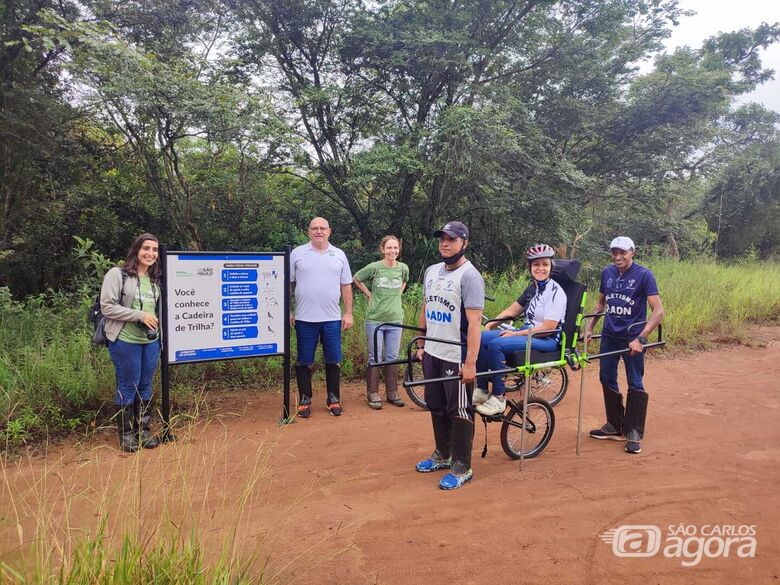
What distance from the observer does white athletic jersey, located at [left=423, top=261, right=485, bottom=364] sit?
12.1 feet

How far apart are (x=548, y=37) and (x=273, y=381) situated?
1042cm

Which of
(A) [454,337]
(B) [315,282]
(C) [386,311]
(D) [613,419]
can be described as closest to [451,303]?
(A) [454,337]

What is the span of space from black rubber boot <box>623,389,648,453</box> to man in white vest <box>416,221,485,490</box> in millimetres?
1701

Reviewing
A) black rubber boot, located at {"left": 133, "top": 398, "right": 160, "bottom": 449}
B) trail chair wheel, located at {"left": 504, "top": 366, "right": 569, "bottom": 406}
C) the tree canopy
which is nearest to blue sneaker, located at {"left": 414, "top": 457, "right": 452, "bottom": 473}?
trail chair wheel, located at {"left": 504, "top": 366, "right": 569, "bottom": 406}

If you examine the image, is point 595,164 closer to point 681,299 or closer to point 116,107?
point 681,299

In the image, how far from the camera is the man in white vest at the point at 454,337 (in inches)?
145

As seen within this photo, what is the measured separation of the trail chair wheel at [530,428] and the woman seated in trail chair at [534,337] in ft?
0.73

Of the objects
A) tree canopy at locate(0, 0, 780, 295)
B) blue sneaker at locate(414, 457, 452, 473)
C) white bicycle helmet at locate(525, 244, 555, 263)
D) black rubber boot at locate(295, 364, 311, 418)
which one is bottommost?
blue sneaker at locate(414, 457, 452, 473)

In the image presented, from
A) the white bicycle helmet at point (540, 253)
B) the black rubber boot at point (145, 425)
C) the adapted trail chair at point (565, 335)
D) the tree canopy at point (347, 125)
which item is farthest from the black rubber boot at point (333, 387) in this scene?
the tree canopy at point (347, 125)

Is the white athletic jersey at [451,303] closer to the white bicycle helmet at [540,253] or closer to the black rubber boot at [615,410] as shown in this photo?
the white bicycle helmet at [540,253]

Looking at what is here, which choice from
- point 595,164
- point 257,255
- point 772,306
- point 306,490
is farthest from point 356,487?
point 595,164

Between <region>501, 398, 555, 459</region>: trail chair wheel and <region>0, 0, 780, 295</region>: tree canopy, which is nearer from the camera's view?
<region>501, 398, 555, 459</region>: trail chair wheel

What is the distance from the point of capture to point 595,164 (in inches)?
577

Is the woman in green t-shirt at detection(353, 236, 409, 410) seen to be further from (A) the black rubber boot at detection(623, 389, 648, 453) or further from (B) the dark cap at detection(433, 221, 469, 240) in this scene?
(A) the black rubber boot at detection(623, 389, 648, 453)
